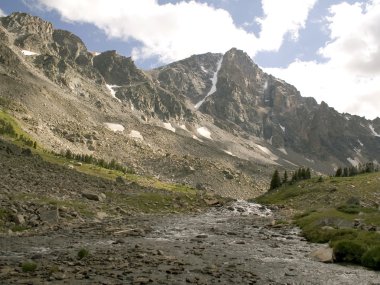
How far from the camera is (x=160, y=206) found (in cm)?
6894

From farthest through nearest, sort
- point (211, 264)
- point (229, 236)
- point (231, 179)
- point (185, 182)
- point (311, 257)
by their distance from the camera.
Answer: point (231, 179)
point (185, 182)
point (229, 236)
point (311, 257)
point (211, 264)

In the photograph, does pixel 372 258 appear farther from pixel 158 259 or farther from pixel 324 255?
pixel 158 259

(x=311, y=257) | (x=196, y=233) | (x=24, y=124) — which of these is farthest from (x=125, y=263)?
(x=24, y=124)

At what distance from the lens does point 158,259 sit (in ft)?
85.4

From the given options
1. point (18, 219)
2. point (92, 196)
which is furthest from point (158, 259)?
point (92, 196)

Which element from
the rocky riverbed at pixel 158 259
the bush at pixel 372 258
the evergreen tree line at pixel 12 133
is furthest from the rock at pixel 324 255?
the evergreen tree line at pixel 12 133

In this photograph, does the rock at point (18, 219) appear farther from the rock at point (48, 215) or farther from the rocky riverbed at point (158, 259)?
the rock at point (48, 215)

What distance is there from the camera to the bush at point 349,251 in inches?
1131

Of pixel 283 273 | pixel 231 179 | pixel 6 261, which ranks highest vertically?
pixel 231 179

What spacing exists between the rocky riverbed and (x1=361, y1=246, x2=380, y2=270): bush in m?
0.82

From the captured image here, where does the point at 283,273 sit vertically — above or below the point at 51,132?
below

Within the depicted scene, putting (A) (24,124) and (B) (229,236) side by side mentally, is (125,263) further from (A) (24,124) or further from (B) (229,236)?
(A) (24,124)

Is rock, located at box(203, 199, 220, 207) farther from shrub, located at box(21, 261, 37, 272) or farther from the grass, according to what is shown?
shrub, located at box(21, 261, 37, 272)

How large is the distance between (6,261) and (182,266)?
9572 millimetres
